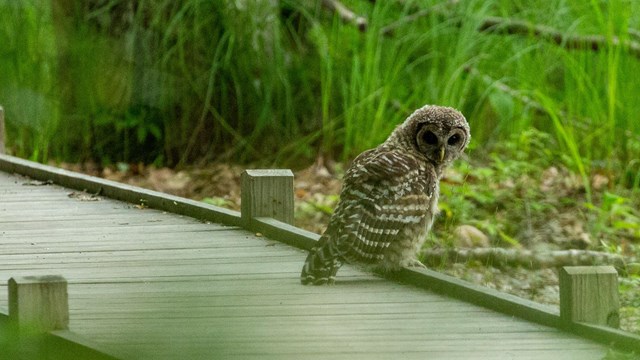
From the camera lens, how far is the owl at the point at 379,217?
158 inches

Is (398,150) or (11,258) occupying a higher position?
(398,150)

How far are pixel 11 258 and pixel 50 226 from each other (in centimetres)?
81

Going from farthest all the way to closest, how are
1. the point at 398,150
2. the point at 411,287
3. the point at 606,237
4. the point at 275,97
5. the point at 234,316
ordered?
the point at 275,97 → the point at 606,237 → the point at 398,150 → the point at 411,287 → the point at 234,316

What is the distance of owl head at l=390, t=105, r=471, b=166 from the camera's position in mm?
4516

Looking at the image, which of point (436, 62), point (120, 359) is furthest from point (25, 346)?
point (436, 62)

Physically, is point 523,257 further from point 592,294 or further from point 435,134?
point 592,294

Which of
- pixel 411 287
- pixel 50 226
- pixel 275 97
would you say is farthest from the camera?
pixel 275 97

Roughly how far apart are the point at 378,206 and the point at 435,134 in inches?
23.2

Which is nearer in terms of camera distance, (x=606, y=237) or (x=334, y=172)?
(x=606, y=237)

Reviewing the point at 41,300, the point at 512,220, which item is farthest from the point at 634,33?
the point at 41,300

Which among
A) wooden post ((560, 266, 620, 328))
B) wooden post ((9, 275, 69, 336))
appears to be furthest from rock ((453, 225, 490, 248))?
wooden post ((9, 275, 69, 336))

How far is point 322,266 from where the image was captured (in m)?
4.00

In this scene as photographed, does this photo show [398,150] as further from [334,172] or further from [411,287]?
[334,172]

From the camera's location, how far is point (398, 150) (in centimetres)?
442
